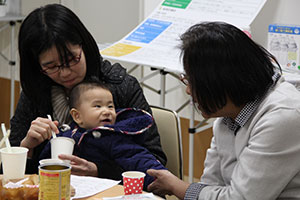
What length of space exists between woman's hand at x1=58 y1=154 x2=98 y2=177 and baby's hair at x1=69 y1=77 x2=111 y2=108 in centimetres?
35

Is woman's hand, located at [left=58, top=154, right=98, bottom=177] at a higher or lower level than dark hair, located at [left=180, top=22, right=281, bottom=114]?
lower

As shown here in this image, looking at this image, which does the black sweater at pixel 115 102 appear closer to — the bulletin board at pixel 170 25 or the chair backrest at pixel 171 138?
the chair backrest at pixel 171 138

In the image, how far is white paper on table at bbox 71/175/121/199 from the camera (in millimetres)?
1591

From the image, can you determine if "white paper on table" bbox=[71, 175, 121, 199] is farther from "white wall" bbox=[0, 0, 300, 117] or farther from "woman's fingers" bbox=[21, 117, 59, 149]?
"white wall" bbox=[0, 0, 300, 117]

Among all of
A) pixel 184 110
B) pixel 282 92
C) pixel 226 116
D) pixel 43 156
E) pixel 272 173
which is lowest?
pixel 184 110

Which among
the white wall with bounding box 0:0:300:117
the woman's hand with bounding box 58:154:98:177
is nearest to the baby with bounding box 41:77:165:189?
the woman's hand with bounding box 58:154:98:177

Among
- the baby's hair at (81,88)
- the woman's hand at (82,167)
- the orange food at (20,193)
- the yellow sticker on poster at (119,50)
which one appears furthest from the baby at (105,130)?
the yellow sticker on poster at (119,50)

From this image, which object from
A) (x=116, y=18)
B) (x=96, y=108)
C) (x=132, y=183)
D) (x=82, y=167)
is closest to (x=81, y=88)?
(x=96, y=108)

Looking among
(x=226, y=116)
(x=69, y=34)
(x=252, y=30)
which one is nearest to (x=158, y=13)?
(x=252, y=30)

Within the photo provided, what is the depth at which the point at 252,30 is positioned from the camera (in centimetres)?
362

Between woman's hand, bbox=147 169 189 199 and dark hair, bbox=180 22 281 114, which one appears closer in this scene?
dark hair, bbox=180 22 281 114

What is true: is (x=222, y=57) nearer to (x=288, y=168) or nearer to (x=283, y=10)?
(x=288, y=168)

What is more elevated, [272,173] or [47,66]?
[47,66]

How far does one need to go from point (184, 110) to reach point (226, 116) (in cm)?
242
